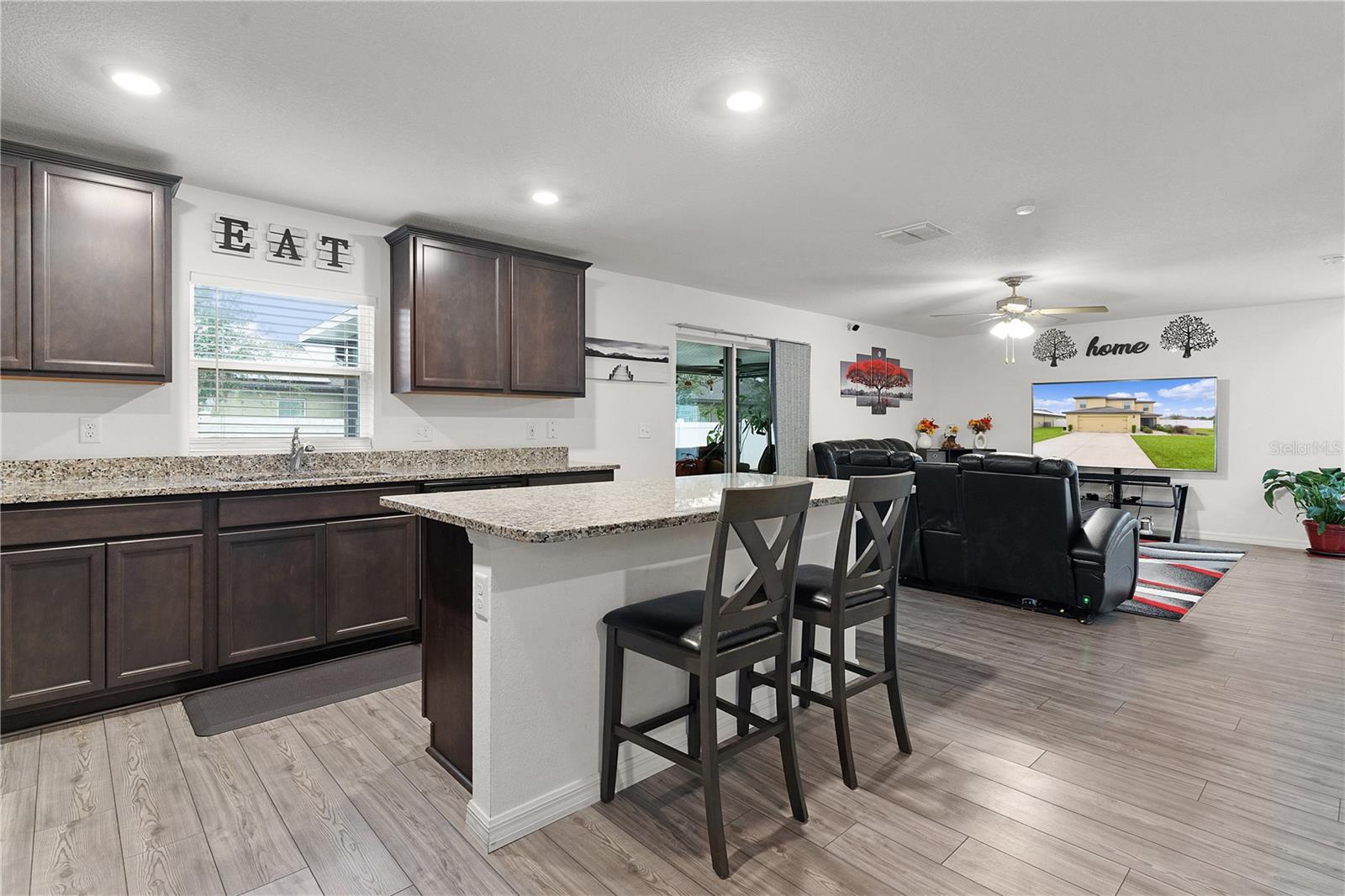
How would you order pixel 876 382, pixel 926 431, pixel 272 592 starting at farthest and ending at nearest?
pixel 926 431 < pixel 876 382 < pixel 272 592

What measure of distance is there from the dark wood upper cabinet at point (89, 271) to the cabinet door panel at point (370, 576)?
1127mm

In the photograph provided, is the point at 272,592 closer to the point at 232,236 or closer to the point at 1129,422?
the point at 232,236

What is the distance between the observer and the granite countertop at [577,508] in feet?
5.83

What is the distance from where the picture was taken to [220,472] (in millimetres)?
3508

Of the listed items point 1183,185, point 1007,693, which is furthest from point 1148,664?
point 1183,185

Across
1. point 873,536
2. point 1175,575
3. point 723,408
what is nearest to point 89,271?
point 873,536

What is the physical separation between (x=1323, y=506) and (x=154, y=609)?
867cm

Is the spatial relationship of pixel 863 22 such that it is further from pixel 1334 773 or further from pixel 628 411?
pixel 628 411

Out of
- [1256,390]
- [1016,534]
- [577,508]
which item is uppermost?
[1256,390]

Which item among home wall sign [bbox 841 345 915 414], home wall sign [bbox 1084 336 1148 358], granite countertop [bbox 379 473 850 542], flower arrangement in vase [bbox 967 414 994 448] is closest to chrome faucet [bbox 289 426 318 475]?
granite countertop [bbox 379 473 850 542]

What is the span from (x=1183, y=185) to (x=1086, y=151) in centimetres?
84

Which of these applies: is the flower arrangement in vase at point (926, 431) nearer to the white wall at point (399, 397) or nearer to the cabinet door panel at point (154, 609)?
the white wall at point (399, 397)

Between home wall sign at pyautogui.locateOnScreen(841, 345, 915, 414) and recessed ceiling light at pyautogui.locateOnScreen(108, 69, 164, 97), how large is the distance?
6391 mm

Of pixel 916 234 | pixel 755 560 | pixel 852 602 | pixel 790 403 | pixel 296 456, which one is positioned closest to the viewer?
pixel 755 560
